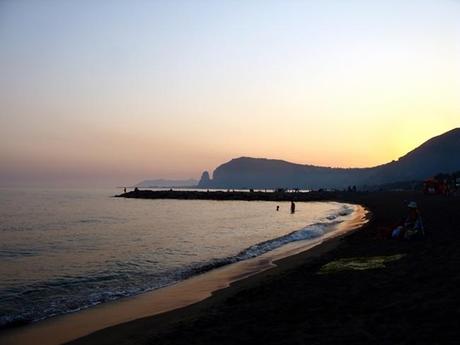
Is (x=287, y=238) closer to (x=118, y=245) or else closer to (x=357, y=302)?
(x=118, y=245)

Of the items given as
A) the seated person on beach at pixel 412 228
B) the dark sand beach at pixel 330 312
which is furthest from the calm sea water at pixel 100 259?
the seated person on beach at pixel 412 228

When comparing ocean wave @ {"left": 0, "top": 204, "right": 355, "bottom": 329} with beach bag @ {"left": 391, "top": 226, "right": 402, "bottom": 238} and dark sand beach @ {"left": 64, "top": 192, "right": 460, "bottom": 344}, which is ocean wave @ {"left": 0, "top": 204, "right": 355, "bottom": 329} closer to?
dark sand beach @ {"left": 64, "top": 192, "right": 460, "bottom": 344}

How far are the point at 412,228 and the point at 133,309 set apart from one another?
1221 cm

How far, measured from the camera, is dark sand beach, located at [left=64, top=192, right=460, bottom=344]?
6184mm

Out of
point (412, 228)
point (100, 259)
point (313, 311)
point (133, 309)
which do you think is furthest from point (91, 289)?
point (412, 228)

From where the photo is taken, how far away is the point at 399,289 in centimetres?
852

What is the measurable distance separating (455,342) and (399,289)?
3.33 meters

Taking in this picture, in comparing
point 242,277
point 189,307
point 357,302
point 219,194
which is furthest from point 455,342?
point 219,194

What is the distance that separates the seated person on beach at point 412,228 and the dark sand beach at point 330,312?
4971mm

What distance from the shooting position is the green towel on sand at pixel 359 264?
12.0 meters

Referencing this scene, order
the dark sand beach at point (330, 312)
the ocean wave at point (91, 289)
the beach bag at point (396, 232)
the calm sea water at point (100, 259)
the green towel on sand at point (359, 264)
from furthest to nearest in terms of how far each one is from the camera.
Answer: the beach bag at point (396, 232), the green towel on sand at point (359, 264), the calm sea water at point (100, 259), the ocean wave at point (91, 289), the dark sand beach at point (330, 312)

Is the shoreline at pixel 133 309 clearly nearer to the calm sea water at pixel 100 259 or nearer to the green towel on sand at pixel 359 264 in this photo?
the calm sea water at pixel 100 259

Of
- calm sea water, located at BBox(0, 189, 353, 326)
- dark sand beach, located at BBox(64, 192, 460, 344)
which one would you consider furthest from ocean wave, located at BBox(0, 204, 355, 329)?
dark sand beach, located at BBox(64, 192, 460, 344)

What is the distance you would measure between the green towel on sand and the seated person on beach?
4.26 meters
